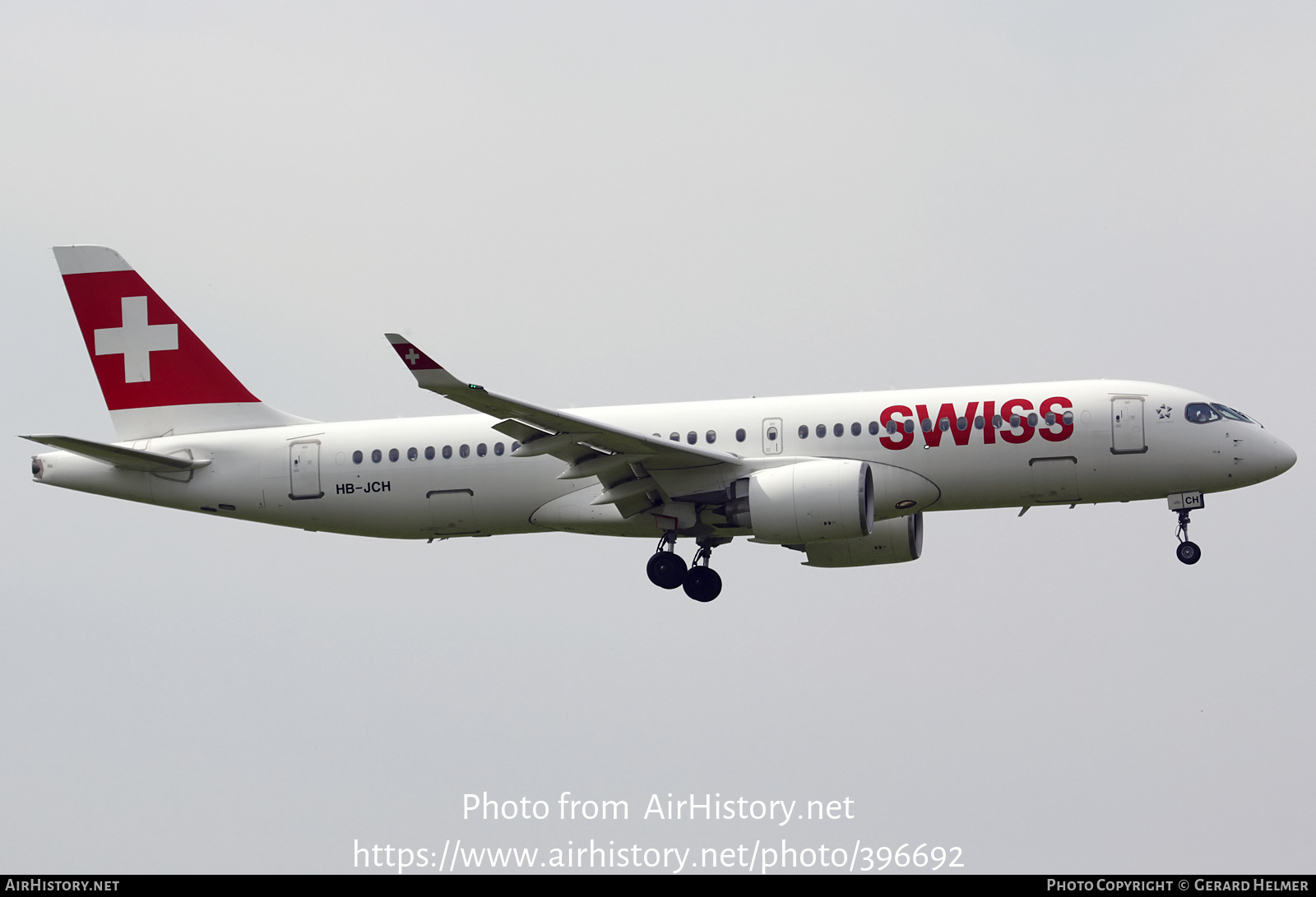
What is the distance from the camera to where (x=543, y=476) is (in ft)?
124

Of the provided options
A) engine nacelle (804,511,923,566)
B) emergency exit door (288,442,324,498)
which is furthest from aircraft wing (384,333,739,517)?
emergency exit door (288,442,324,498)

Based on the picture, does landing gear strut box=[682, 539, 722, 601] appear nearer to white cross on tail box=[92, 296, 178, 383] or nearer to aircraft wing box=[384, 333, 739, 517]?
aircraft wing box=[384, 333, 739, 517]

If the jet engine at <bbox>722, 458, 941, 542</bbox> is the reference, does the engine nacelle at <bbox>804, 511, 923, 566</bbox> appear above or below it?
below

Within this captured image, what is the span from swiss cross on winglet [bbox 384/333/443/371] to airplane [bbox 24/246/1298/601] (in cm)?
4

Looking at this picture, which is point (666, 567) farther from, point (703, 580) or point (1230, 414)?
point (1230, 414)

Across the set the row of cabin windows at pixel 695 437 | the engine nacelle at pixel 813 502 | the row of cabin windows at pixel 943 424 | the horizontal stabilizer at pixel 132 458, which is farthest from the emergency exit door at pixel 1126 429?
the horizontal stabilizer at pixel 132 458

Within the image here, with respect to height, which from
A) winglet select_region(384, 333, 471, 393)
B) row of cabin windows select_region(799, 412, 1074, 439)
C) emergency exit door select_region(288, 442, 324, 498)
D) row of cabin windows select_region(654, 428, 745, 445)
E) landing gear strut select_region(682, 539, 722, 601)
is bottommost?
landing gear strut select_region(682, 539, 722, 601)

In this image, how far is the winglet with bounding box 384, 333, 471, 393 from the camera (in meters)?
31.3

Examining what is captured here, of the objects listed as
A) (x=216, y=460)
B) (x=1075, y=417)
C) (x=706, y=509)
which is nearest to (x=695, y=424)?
(x=706, y=509)

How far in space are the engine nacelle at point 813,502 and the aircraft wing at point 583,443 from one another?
1390mm

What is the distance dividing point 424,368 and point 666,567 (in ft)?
28.5

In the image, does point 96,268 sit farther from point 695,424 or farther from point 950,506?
point 950,506

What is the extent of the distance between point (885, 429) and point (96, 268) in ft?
67.4

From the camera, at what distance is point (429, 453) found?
1521 inches
